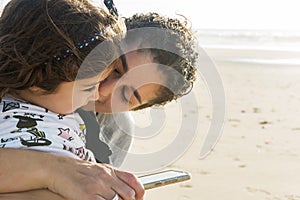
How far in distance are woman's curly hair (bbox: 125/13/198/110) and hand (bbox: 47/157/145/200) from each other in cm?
78

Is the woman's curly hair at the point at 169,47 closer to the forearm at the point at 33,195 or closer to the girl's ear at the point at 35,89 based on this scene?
the girl's ear at the point at 35,89

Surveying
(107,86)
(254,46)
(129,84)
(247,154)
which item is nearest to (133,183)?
(107,86)

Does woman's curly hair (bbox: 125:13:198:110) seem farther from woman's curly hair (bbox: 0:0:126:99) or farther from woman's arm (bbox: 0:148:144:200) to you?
woman's arm (bbox: 0:148:144:200)

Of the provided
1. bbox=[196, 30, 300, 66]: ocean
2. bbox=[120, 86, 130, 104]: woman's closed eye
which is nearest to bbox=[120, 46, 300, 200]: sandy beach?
bbox=[120, 86, 130, 104]: woman's closed eye

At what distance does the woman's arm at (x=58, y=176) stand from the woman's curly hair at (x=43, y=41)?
17cm

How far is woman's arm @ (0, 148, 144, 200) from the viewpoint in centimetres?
122

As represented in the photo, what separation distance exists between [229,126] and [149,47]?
4.08m

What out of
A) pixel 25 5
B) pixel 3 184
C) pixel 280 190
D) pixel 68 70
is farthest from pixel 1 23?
pixel 280 190

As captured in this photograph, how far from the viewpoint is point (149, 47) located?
205 centimetres

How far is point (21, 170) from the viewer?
1238 mm

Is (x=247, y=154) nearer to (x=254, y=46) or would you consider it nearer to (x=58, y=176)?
(x=58, y=176)

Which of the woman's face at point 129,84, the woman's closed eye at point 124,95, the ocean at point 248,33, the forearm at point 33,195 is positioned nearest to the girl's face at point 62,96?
the forearm at point 33,195

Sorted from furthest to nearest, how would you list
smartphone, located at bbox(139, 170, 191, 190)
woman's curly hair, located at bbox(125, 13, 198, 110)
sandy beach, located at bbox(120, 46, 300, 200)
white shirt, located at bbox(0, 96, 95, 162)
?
1. sandy beach, located at bbox(120, 46, 300, 200)
2. woman's curly hair, located at bbox(125, 13, 198, 110)
3. smartphone, located at bbox(139, 170, 191, 190)
4. white shirt, located at bbox(0, 96, 95, 162)

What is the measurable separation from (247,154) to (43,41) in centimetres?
385
